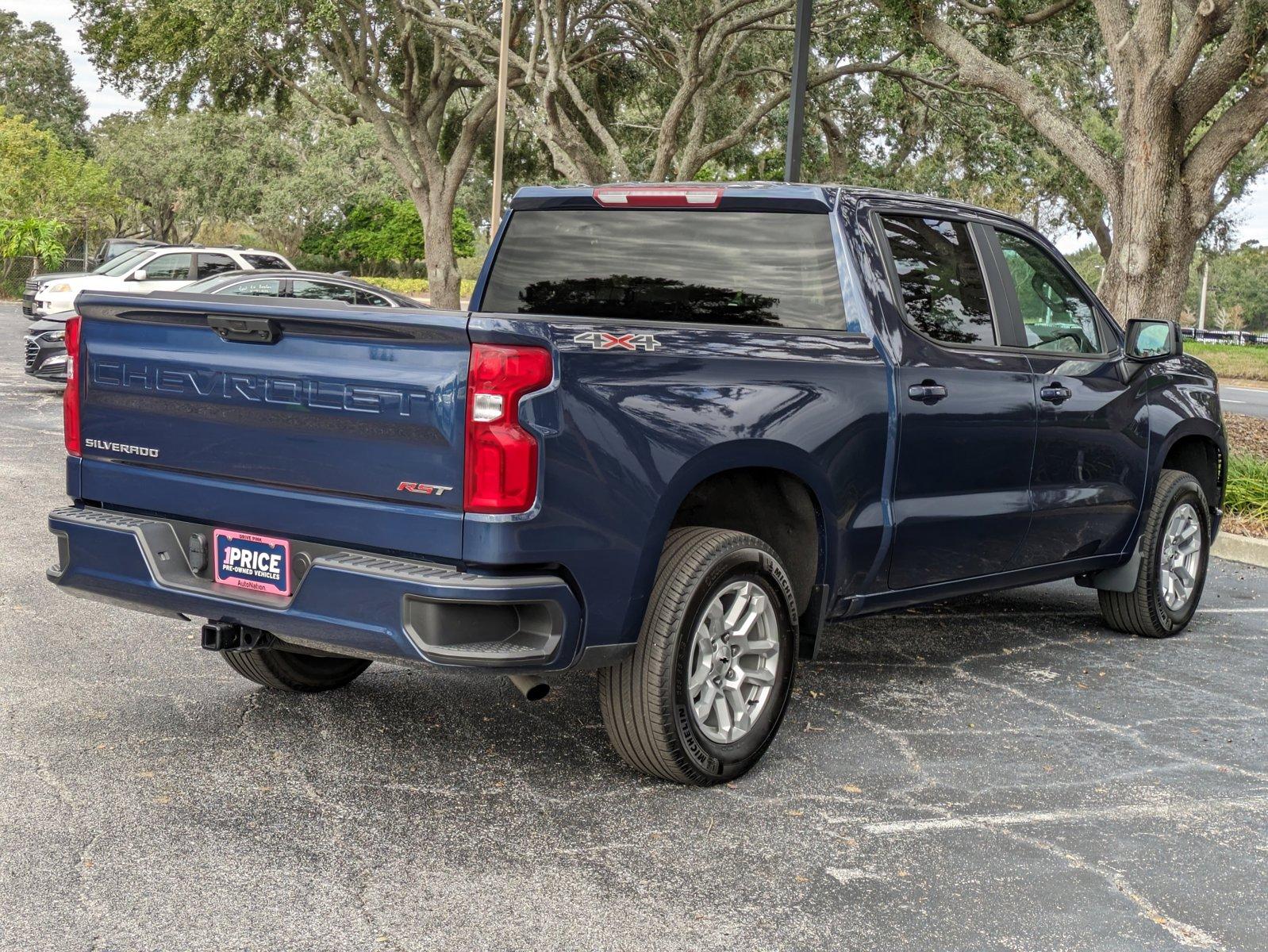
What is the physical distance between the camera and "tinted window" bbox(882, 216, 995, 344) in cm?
558

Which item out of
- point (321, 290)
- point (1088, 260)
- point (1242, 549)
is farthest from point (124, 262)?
point (1088, 260)

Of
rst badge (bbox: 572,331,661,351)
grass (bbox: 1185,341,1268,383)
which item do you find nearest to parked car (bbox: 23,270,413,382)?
rst badge (bbox: 572,331,661,351)

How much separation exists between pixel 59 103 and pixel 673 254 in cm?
9483

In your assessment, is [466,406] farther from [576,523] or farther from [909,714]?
[909,714]

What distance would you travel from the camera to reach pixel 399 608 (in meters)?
3.99

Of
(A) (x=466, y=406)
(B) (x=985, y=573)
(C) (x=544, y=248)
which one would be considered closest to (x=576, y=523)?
(A) (x=466, y=406)

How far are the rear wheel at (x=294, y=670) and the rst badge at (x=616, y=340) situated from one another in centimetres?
197

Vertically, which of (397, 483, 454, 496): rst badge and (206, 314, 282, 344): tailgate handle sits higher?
(206, 314, 282, 344): tailgate handle

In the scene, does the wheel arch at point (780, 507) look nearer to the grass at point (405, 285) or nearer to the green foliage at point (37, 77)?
the grass at point (405, 285)

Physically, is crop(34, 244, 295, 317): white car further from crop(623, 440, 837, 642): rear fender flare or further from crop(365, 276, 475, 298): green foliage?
crop(365, 276, 475, 298): green foliage

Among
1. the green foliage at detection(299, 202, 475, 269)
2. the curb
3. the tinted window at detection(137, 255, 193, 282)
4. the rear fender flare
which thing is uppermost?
the green foliage at detection(299, 202, 475, 269)

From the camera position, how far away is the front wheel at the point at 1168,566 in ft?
23.4

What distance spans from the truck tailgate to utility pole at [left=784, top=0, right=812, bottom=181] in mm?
11138

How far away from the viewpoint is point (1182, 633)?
763 centimetres
